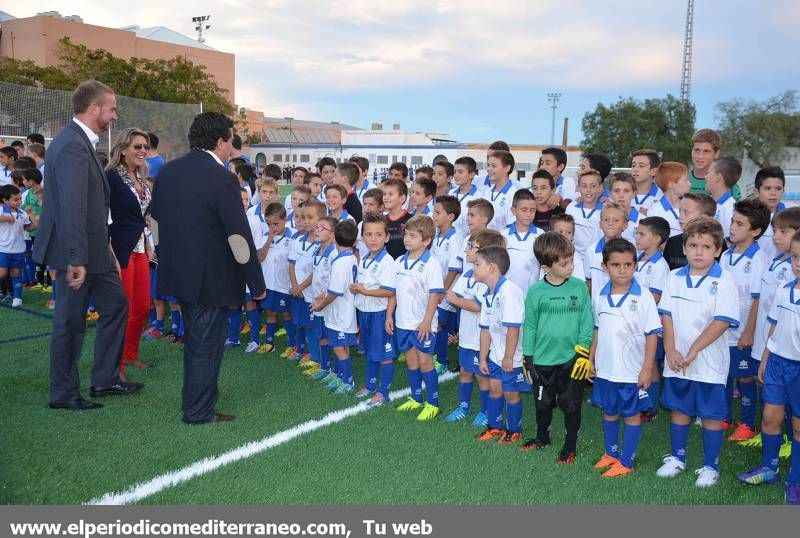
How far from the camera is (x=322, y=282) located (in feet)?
19.2

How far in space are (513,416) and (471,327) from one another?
68cm

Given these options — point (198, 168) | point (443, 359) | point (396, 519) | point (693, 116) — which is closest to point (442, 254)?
point (443, 359)

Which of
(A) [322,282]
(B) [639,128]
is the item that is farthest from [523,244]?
(B) [639,128]

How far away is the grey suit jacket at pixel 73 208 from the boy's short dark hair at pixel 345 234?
5.69 feet

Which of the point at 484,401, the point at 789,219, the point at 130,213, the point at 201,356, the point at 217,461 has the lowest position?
the point at 217,461

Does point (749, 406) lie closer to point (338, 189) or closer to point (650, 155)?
point (650, 155)

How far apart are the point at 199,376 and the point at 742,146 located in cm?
5019

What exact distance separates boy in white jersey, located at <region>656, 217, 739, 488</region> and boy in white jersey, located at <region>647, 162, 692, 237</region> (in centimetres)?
135

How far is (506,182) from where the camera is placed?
664 cm

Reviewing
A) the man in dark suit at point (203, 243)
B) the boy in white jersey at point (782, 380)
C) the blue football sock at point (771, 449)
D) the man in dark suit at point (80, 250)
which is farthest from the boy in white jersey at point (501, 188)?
the man in dark suit at point (80, 250)

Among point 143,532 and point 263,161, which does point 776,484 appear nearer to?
point 143,532

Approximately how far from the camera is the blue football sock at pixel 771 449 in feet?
12.7

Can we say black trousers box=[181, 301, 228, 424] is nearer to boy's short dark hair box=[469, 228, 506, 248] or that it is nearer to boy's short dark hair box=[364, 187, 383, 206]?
boy's short dark hair box=[469, 228, 506, 248]

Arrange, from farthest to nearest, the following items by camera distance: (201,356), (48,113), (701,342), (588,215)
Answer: (48,113) → (588,215) → (201,356) → (701,342)
